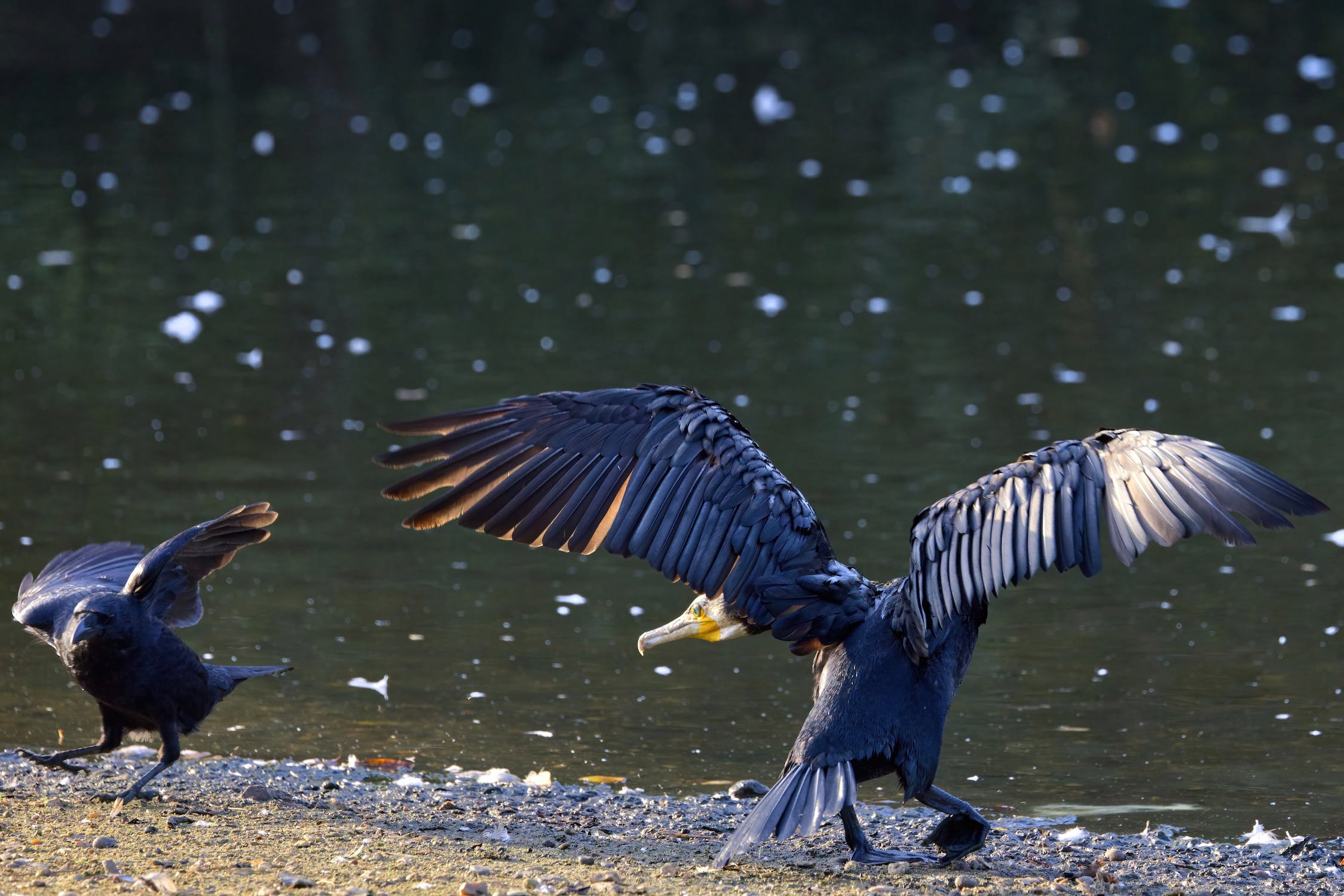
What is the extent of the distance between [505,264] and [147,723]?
318 inches

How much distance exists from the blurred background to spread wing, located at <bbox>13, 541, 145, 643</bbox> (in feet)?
2.52

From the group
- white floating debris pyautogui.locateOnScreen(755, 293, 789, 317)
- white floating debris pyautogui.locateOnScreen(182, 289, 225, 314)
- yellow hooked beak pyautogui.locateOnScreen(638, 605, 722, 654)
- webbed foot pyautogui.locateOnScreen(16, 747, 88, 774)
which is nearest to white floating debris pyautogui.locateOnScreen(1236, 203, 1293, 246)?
white floating debris pyautogui.locateOnScreen(755, 293, 789, 317)

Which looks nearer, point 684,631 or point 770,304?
point 684,631

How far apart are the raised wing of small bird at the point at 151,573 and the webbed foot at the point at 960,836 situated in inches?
88.5

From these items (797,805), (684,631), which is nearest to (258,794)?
(684,631)

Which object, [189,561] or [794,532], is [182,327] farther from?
[794,532]

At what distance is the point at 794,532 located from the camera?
506 centimetres

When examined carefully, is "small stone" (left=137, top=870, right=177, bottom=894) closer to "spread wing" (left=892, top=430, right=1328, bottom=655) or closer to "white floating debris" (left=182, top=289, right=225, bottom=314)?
"spread wing" (left=892, top=430, right=1328, bottom=655)

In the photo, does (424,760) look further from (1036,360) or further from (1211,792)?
(1036,360)

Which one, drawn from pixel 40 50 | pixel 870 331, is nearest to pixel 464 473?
pixel 870 331

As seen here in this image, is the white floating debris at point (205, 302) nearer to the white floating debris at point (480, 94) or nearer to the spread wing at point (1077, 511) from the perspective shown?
the white floating debris at point (480, 94)

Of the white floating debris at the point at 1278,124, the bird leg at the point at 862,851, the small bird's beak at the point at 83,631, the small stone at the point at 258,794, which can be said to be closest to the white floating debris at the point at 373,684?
the small stone at the point at 258,794

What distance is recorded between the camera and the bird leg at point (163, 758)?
5.29 m

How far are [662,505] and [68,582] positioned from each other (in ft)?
6.83
